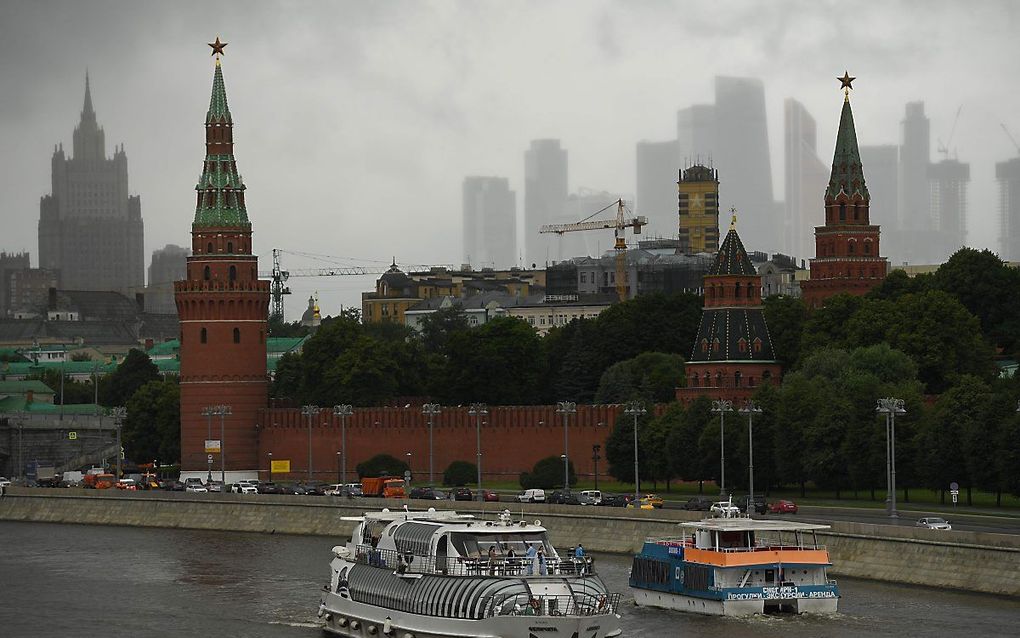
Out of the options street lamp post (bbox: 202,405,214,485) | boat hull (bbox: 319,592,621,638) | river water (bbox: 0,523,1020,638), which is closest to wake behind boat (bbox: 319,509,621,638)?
boat hull (bbox: 319,592,621,638)

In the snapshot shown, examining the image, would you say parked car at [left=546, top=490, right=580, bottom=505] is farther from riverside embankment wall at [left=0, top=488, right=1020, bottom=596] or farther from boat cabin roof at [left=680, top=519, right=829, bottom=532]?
boat cabin roof at [left=680, top=519, right=829, bottom=532]

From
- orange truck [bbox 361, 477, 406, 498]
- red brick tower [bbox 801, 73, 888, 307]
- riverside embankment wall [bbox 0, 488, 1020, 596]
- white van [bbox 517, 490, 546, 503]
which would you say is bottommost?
riverside embankment wall [bbox 0, 488, 1020, 596]

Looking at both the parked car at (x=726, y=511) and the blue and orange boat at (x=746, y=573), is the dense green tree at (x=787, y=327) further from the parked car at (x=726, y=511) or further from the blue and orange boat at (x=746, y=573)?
the blue and orange boat at (x=746, y=573)

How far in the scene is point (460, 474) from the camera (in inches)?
5906

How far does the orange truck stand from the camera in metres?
131

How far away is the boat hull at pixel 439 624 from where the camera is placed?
66.9 meters

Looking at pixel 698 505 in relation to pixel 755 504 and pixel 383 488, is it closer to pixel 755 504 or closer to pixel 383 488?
pixel 755 504

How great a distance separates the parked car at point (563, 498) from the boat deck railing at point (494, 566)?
46386 millimetres

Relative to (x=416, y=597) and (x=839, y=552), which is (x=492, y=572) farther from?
(x=839, y=552)

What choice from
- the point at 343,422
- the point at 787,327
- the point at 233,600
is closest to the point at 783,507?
the point at 233,600

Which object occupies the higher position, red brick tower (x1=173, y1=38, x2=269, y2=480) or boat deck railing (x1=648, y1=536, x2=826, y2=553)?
red brick tower (x1=173, y1=38, x2=269, y2=480)

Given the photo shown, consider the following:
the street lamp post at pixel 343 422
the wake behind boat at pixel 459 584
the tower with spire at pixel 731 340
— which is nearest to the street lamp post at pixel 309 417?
the street lamp post at pixel 343 422

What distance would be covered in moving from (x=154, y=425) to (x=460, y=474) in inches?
1308

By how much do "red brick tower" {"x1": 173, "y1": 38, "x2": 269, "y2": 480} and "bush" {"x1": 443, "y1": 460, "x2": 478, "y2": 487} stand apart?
1774 centimetres
